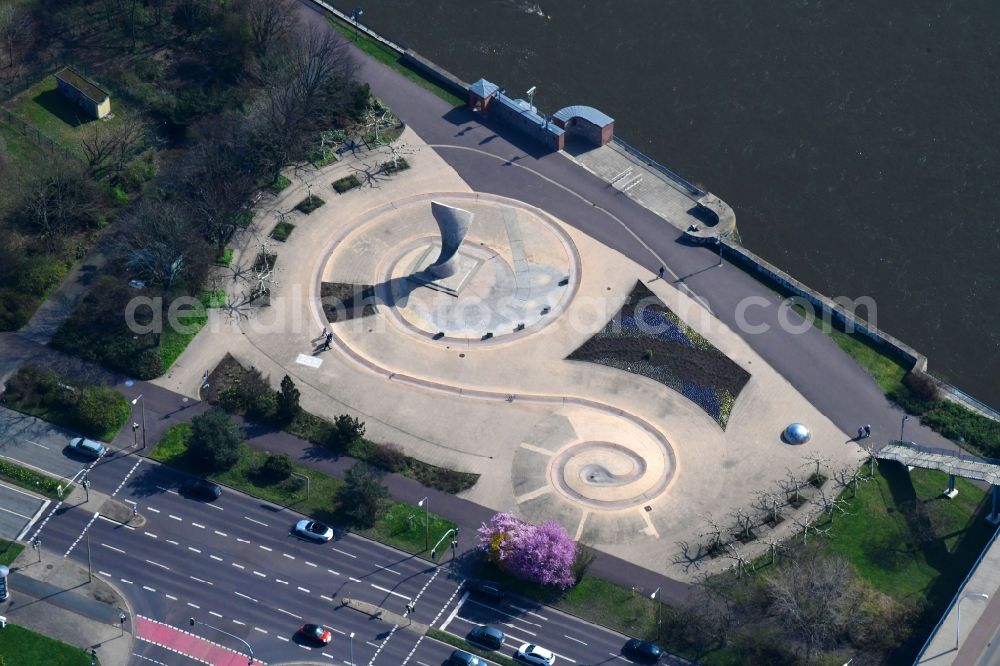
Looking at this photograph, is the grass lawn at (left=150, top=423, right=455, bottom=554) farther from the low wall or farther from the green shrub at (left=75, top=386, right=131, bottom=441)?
the low wall

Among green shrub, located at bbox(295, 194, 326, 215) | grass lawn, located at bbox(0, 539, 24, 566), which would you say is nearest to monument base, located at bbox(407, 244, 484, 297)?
green shrub, located at bbox(295, 194, 326, 215)

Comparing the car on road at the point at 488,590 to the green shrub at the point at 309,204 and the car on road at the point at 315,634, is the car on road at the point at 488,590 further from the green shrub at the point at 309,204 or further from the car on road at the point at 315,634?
the green shrub at the point at 309,204

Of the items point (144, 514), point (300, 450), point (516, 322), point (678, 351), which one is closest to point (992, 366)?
point (678, 351)

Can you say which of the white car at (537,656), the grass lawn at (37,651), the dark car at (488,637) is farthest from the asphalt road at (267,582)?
the grass lawn at (37,651)

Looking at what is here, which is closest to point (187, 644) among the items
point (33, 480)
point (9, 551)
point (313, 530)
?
point (313, 530)

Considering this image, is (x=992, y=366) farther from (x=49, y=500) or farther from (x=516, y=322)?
(x=49, y=500)
